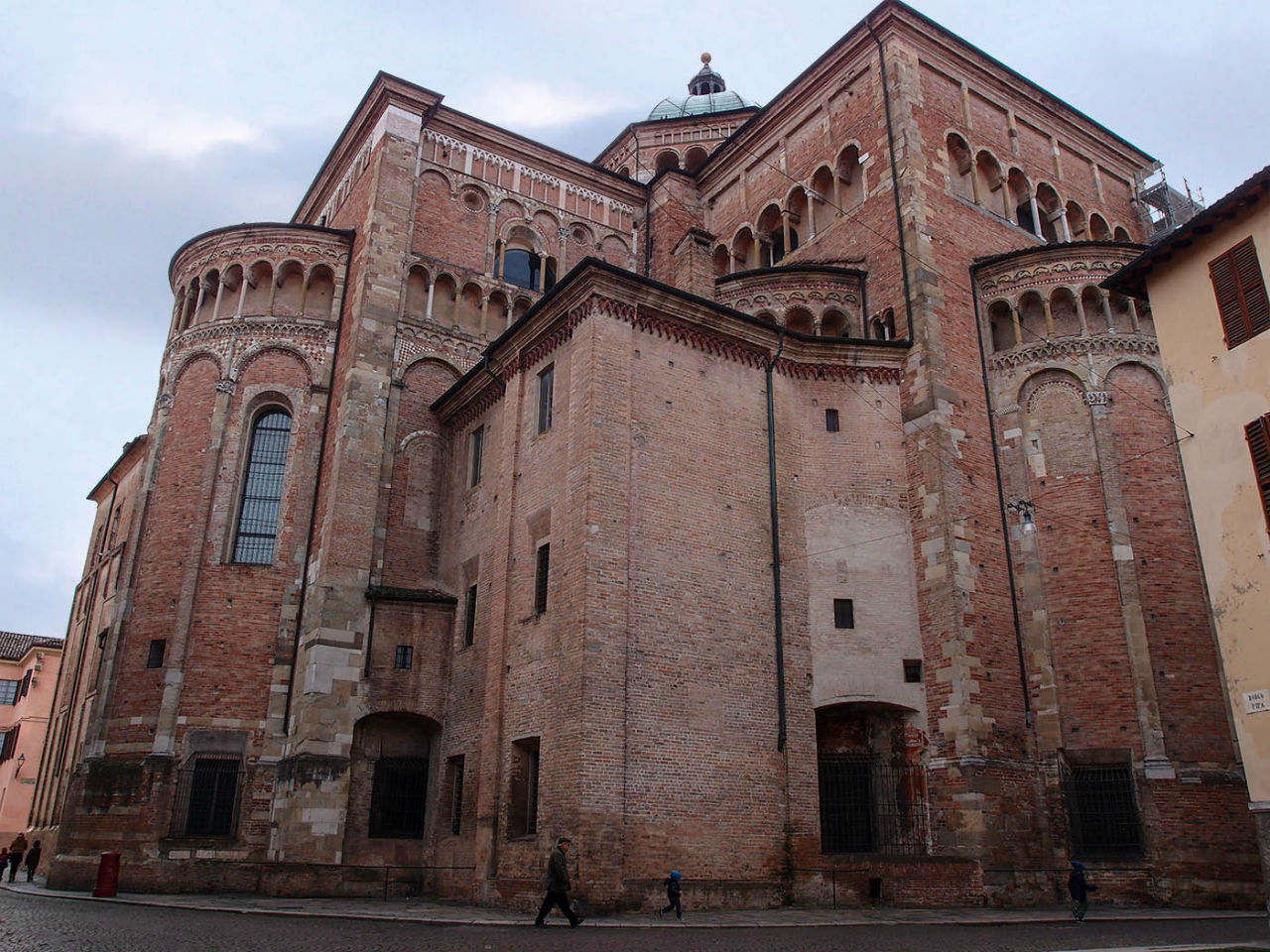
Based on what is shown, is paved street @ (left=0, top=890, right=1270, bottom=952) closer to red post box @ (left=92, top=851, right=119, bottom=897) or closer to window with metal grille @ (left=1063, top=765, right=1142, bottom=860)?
red post box @ (left=92, top=851, right=119, bottom=897)

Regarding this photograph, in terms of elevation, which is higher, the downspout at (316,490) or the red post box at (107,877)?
the downspout at (316,490)

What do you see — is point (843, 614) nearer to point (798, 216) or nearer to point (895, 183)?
point (895, 183)

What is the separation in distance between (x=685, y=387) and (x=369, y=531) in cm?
777

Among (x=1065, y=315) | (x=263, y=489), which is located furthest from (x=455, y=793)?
(x=1065, y=315)

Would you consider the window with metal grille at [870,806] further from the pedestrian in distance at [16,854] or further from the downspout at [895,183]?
the pedestrian in distance at [16,854]

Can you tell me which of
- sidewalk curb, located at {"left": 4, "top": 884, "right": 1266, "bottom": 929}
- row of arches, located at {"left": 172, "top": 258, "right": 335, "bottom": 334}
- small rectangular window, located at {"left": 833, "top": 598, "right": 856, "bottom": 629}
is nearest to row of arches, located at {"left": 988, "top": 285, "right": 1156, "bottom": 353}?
small rectangular window, located at {"left": 833, "top": 598, "right": 856, "bottom": 629}

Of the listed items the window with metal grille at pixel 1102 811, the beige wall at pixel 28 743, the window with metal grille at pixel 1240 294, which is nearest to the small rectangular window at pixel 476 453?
the window with metal grille at pixel 1102 811

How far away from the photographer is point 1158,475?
20.7 metres

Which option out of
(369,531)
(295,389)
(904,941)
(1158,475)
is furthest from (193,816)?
(1158,475)

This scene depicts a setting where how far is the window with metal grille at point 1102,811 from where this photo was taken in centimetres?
1859

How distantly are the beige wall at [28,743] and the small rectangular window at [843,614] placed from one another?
118 ft

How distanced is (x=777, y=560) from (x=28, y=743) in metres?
39.3

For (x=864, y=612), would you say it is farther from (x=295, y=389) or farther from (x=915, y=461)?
(x=295, y=389)

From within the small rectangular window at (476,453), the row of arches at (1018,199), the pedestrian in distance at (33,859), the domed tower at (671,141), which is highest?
the domed tower at (671,141)
